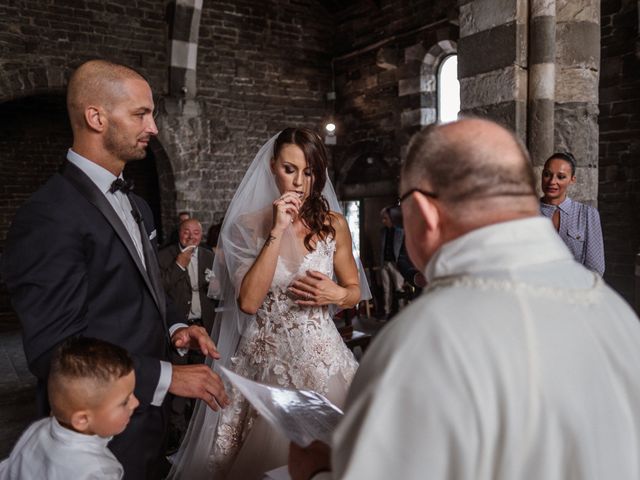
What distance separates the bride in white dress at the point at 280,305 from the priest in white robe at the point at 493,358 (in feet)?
4.24

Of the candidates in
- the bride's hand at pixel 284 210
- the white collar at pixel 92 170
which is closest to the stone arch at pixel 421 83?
the bride's hand at pixel 284 210

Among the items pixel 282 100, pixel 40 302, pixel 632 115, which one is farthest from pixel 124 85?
pixel 282 100

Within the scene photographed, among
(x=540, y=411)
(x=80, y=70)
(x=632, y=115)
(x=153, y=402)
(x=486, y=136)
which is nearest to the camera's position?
(x=540, y=411)

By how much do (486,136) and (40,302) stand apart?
48.3 inches

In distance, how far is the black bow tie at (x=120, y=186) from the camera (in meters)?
1.69

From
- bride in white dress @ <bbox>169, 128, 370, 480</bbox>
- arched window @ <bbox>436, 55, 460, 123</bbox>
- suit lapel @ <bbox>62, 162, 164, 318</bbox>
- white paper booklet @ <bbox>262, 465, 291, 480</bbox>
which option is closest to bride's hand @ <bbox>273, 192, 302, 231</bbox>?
bride in white dress @ <bbox>169, 128, 370, 480</bbox>

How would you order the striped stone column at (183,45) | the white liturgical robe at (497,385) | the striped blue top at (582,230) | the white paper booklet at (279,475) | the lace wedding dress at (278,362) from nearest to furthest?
the white liturgical robe at (497,385)
the white paper booklet at (279,475)
the lace wedding dress at (278,362)
the striped blue top at (582,230)
the striped stone column at (183,45)

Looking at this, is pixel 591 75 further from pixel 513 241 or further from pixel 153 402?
pixel 153 402

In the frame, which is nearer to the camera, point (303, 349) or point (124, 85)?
point (124, 85)

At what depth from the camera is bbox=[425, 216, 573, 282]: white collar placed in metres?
0.81

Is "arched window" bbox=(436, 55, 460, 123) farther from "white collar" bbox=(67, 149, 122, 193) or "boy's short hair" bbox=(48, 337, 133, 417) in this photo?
"boy's short hair" bbox=(48, 337, 133, 417)

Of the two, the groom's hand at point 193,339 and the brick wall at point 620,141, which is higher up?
the brick wall at point 620,141

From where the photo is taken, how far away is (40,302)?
4.54 ft

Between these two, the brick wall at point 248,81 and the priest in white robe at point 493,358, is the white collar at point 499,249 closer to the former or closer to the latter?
the priest in white robe at point 493,358
